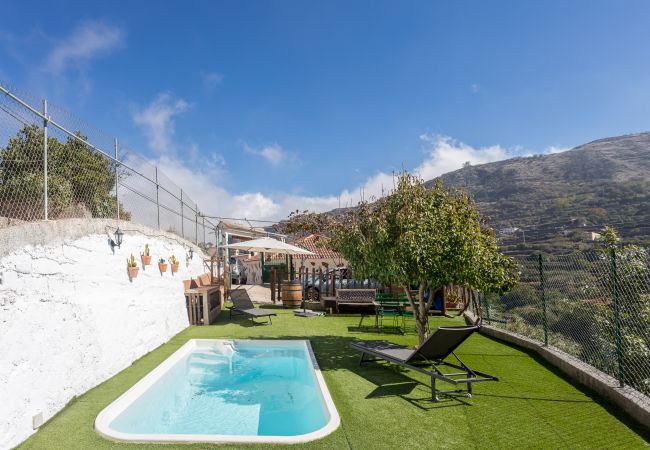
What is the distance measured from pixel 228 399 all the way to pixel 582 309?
8.43 meters

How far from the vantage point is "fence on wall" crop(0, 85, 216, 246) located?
4.57 metres

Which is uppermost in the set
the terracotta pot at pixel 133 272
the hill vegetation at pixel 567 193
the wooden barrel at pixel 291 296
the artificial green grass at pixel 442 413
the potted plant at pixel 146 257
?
the hill vegetation at pixel 567 193


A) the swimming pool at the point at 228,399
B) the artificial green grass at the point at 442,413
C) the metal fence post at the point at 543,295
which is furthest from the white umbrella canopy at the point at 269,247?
the metal fence post at the point at 543,295

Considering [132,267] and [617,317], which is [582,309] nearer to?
[617,317]

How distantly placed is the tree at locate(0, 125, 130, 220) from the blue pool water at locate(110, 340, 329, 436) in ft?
9.68

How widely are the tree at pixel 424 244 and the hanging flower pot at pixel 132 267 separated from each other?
4.19m

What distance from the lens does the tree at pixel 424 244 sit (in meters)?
6.71

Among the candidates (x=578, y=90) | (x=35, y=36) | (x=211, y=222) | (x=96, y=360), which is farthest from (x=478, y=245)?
(x=578, y=90)

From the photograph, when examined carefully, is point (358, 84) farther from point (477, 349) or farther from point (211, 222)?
point (477, 349)

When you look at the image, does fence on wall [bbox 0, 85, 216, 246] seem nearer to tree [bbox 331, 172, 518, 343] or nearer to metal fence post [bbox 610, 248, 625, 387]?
tree [bbox 331, 172, 518, 343]

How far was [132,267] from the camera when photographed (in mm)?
7535

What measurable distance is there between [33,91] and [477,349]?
8665 millimetres

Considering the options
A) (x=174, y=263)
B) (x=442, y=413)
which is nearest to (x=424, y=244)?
(x=442, y=413)

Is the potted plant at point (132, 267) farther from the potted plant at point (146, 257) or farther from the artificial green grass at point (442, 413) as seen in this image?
the artificial green grass at point (442, 413)
